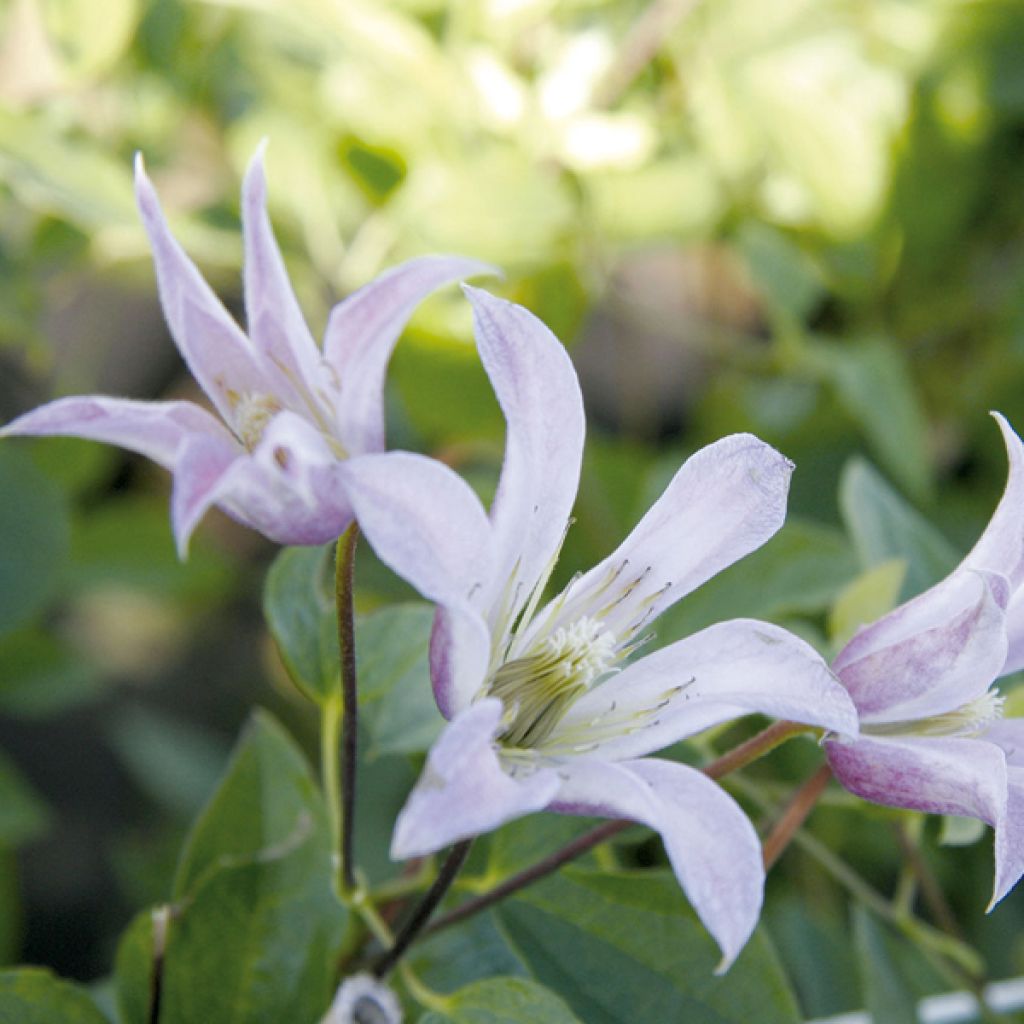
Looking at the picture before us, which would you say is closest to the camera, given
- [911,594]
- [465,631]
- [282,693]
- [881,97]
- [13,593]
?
[465,631]

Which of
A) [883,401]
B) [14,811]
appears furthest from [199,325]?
[883,401]

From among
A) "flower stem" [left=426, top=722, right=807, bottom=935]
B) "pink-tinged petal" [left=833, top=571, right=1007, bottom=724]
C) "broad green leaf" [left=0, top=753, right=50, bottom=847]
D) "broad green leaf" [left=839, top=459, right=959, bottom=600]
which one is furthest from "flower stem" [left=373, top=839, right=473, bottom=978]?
"broad green leaf" [left=0, top=753, right=50, bottom=847]

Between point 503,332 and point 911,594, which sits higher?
point 503,332

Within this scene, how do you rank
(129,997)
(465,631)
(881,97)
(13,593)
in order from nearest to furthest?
(465,631)
(129,997)
(13,593)
(881,97)

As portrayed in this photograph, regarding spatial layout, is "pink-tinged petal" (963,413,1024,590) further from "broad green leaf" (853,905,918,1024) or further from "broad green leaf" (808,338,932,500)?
"broad green leaf" (808,338,932,500)

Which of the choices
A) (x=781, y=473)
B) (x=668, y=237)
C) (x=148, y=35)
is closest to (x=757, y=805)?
(x=781, y=473)

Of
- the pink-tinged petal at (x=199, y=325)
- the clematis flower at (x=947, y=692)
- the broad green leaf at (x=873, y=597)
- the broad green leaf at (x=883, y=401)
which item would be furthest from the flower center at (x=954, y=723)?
the broad green leaf at (x=883, y=401)

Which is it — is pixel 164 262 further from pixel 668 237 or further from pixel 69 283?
pixel 69 283
